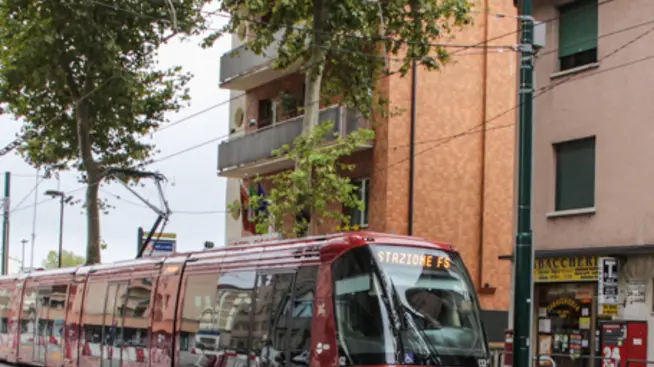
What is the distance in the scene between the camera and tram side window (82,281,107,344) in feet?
81.7

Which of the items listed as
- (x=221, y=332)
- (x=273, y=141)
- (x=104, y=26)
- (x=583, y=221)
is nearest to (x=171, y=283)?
(x=221, y=332)

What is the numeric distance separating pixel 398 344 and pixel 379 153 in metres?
16.6

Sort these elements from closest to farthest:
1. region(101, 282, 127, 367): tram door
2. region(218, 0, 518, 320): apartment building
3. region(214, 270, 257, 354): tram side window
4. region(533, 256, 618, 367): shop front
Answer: region(214, 270, 257, 354): tram side window → region(533, 256, 618, 367): shop front → region(101, 282, 127, 367): tram door → region(218, 0, 518, 320): apartment building

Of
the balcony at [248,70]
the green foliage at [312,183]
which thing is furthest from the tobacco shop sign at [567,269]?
the balcony at [248,70]

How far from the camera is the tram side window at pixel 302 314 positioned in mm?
15914

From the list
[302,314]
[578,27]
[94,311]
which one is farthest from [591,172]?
[94,311]

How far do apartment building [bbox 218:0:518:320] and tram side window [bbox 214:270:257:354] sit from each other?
40.4 feet

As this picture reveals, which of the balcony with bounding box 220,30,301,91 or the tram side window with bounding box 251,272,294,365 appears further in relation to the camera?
the balcony with bounding box 220,30,301,91

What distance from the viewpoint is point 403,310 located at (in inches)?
608

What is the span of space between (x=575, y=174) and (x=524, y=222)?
786 centimetres

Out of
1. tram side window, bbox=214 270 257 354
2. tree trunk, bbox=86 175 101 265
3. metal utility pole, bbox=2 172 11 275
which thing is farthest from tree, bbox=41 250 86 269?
A: tram side window, bbox=214 270 257 354

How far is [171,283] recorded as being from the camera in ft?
69.6

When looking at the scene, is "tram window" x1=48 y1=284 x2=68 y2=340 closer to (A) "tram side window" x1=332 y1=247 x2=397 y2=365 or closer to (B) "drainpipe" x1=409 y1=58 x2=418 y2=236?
(B) "drainpipe" x1=409 y1=58 x2=418 y2=236

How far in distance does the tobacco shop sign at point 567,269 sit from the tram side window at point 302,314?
828 centimetres
